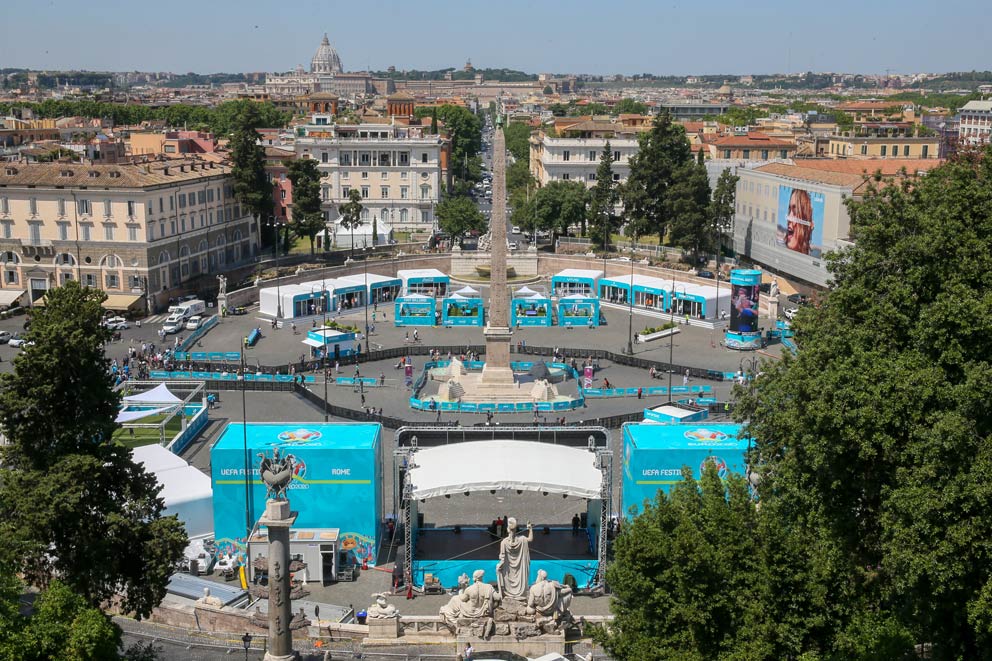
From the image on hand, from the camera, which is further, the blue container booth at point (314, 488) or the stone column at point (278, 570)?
the blue container booth at point (314, 488)

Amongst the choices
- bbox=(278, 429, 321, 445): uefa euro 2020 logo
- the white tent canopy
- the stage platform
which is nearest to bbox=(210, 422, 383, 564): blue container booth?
bbox=(278, 429, 321, 445): uefa euro 2020 logo

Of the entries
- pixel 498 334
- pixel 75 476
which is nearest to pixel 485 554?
pixel 75 476

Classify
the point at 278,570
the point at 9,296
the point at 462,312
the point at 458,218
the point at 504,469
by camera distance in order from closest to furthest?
the point at 278,570, the point at 504,469, the point at 462,312, the point at 9,296, the point at 458,218

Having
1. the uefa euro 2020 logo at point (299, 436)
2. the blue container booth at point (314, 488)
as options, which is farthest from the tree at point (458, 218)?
the blue container booth at point (314, 488)

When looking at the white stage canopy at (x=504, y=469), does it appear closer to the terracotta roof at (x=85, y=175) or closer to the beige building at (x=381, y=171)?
the terracotta roof at (x=85, y=175)

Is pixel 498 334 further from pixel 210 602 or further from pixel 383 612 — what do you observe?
pixel 383 612

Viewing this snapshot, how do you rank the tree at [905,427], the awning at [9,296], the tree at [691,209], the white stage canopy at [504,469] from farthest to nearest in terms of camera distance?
the tree at [691,209] < the awning at [9,296] < the white stage canopy at [504,469] < the tree at [905,427]

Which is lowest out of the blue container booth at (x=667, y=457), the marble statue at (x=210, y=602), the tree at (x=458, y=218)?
the marble statue at (x=210, y=602)
